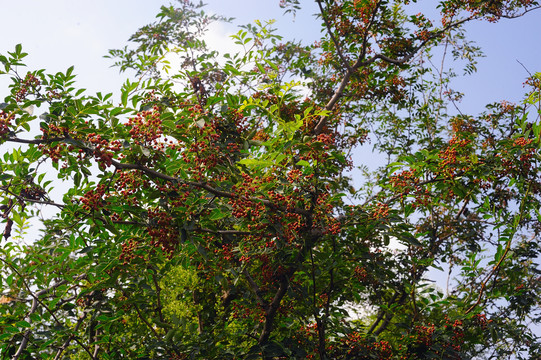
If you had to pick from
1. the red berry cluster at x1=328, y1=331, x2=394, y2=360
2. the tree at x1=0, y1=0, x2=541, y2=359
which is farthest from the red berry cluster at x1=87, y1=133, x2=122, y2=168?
the red berry cluster at x1=328, y1=331, x2=394, y2=360

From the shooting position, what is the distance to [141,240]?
334 centimetres

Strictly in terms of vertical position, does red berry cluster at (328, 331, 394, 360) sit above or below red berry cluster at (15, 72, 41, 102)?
below

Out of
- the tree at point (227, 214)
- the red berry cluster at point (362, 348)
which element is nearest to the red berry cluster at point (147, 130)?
the tree at point (227, 214)

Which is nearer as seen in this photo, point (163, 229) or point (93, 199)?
point (93, 199)

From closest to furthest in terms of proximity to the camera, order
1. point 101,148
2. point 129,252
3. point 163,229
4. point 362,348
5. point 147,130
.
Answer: point 101,148, point 147,130, point 163,229, point 129,252, point 362,348

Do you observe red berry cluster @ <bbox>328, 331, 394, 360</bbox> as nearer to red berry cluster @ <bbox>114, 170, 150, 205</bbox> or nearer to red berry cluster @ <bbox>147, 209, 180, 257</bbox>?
red berry cluster @ <bbox>147, 209, 180, 257</bbox>

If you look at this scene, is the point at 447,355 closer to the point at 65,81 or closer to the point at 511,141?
the point at 511,141

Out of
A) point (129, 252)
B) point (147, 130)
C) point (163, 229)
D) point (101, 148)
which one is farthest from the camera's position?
point (129, 252)

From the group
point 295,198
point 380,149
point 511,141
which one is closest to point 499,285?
point 511,141

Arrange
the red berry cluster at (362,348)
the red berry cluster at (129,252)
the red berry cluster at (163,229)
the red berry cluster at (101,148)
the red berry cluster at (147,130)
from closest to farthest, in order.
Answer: the red berry cluster at (101,148)
the red berry cluster at (147,130)
the red berry cluster at (163,229)
the red berry cluster at (129,252)
the red berry cluster at (362,348)

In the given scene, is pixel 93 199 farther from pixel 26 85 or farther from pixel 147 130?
pixel 26 85

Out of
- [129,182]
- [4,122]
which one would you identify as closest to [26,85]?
[4,122]

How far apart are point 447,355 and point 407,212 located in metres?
1.26

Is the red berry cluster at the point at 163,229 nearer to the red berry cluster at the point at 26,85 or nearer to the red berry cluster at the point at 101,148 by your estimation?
the red berry cluster at the point at 101,148
